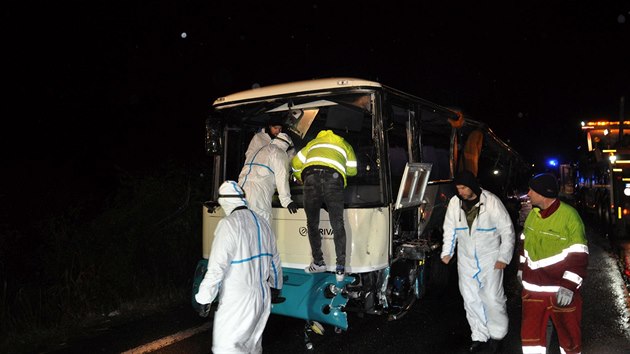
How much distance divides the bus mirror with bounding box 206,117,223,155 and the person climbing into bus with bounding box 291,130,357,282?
3.88 ft

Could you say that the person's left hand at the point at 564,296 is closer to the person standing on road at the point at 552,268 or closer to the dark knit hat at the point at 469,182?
the person standing on road at the point at 552,268

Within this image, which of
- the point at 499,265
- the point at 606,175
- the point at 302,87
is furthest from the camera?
the point at 606,175

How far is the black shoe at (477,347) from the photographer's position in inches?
192

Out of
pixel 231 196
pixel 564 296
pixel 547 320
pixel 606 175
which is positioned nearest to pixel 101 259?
pixel 231 196

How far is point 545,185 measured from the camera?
3955mm

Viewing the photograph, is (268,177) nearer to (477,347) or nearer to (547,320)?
(477,347)

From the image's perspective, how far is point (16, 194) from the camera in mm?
7816

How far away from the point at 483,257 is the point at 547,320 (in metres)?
1.02

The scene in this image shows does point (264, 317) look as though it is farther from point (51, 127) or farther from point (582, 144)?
point (582, 144)

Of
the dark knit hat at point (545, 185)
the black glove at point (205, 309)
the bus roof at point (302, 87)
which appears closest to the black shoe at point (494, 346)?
the dark knit hat at point (545, 185)

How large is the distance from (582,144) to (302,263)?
617 inches

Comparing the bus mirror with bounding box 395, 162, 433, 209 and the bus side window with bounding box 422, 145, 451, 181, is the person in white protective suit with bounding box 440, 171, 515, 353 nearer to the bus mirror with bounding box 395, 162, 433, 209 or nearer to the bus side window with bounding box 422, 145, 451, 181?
the bus mirror with bounding box 395, 162, 433, 209

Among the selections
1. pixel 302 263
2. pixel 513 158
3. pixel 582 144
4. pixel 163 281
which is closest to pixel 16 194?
pixel 163 281

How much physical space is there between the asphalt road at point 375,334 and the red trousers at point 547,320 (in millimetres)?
1061
